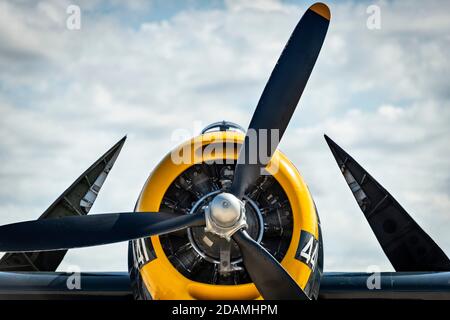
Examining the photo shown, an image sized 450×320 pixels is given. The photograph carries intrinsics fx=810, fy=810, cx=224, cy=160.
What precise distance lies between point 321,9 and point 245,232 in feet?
12.0

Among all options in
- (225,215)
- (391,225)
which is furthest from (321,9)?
(391,225)

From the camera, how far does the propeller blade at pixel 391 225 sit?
55.4 feet

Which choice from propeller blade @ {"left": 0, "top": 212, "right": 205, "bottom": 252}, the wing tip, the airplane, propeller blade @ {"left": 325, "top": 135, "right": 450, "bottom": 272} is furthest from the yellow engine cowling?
propeller blade @ {"left": 325, "top": 135, "right": 450, "bottom": 272}

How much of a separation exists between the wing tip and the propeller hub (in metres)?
3.29

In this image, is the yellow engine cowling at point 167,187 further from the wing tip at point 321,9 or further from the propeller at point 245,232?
the wing tip at point 321,9

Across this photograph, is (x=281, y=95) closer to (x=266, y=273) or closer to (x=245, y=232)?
(x=245, y=232)

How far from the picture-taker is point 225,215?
10750mm

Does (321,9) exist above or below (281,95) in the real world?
above

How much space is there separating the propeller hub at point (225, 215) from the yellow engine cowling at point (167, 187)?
1.01 meters

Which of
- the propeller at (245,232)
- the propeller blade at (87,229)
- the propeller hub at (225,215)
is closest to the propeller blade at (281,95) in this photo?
the propeller at (245,232)

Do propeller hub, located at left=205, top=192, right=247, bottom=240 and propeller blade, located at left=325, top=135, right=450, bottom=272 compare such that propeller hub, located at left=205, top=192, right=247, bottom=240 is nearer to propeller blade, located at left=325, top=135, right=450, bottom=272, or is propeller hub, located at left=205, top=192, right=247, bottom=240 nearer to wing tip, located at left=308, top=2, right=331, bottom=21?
wing tip, located at left=308, top=2, right=331, bottom=21
